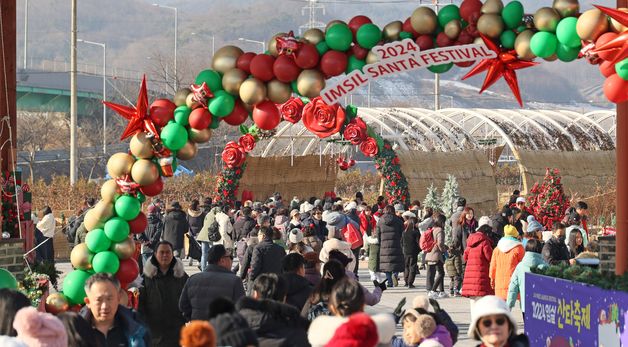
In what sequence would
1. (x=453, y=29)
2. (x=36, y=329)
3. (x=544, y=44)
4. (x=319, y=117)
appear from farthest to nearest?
(x=319, y=117) < (x=453, y=29) < (x=544, y=44) < (x=36, y=329)

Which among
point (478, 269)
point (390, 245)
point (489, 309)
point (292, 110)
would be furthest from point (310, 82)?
point (292, 110)

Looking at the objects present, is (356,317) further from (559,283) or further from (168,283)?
(559,283)

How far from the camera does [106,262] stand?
12.8 meters

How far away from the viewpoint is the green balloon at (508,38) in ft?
41.2

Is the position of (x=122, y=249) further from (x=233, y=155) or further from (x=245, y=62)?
(x=233, y=155)

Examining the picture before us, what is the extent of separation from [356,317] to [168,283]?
199 inches

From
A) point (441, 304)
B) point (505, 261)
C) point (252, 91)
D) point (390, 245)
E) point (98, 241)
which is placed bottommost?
point (441, 304)

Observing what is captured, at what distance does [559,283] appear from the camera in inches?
533

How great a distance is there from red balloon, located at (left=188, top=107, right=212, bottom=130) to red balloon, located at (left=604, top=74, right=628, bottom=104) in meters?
3.69

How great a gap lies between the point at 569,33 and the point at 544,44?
0.81 feet

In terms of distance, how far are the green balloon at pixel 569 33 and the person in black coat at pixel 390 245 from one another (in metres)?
11.4

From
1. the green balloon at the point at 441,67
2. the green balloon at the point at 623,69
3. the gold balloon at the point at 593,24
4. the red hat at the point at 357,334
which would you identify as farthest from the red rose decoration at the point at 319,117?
the red hat at the point at 357,334

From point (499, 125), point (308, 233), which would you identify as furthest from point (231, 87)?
point (499, 125)

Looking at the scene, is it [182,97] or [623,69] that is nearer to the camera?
[623,69]
